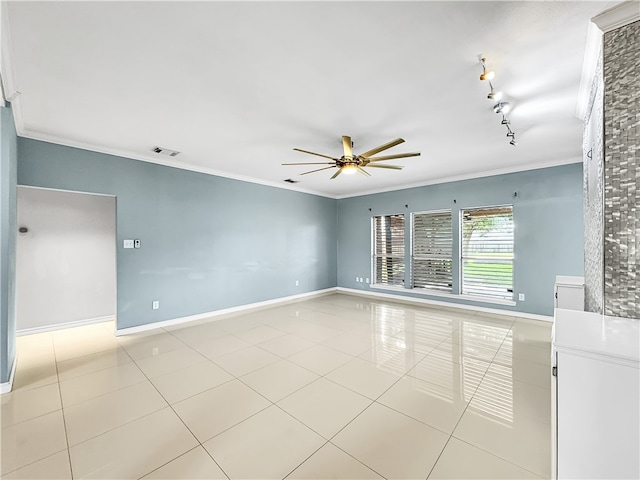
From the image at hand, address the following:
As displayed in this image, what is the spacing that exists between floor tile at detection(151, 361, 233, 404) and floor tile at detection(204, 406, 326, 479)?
2.43 feet

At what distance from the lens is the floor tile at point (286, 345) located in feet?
11.2

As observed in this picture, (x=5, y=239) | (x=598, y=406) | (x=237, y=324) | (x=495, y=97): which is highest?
(x=495, y=97)

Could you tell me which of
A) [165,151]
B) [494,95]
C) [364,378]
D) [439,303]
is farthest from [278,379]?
[439,303]

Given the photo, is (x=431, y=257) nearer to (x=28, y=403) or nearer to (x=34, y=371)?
(x=28, y=403)

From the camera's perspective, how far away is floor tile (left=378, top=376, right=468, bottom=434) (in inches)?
81.9

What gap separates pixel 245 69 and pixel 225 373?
291cm

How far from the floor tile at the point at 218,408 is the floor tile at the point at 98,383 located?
825mm

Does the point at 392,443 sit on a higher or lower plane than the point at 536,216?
lower

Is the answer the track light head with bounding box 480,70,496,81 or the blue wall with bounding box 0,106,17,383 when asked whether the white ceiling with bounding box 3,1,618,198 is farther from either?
the blue wall with bounding box 0,106,17,383

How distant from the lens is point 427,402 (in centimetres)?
230

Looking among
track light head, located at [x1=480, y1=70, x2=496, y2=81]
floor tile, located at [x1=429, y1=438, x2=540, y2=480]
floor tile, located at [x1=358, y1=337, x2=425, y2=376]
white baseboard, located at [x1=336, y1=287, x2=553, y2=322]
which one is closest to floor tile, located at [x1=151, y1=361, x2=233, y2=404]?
floor tile, located at [x1=358, y1=337, x2=425, y2=376]

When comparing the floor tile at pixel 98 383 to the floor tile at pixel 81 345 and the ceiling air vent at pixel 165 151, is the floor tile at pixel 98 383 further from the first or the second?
the ceiling air vent at pixel 165 151

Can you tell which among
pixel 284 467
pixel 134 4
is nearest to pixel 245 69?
pixel 134 4

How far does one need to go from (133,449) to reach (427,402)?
2256 mm
